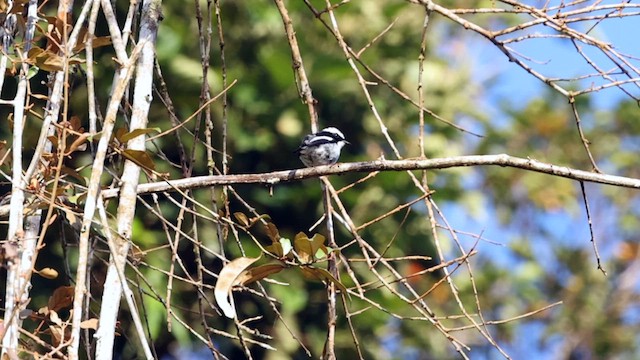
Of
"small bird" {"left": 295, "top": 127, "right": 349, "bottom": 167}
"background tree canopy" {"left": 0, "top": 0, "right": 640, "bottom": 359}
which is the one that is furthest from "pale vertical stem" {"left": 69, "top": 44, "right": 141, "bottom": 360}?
"small bird" {"left": 295, "top": 127, "right": 349, "bottom": 167}

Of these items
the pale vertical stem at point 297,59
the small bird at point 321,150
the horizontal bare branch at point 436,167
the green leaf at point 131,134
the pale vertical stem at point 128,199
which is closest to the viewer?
the pale vertical stem at point 128,199

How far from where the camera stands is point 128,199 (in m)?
2.28

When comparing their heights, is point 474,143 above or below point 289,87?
below

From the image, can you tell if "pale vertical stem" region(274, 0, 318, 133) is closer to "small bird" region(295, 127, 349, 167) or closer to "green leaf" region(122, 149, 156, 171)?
"green leaf" region(122, 149, 156, 171)

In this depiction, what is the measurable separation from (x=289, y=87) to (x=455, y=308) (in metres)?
3.67

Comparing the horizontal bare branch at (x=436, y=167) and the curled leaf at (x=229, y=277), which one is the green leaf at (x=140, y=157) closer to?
the horizontal bare branch at (x=436, y=167)

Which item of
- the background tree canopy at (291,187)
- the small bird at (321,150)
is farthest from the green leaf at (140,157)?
the small bird at (321,150)

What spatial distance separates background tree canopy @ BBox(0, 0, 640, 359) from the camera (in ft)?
7.63

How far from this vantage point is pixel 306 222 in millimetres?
7641

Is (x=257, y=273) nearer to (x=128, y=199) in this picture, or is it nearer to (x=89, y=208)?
(x=128, y=199)

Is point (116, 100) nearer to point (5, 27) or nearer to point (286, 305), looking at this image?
point (5, 27)

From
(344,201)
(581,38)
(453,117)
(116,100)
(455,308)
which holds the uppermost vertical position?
(581,38)

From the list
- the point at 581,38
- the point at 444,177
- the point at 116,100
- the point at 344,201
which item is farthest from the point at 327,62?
the point at 116,100

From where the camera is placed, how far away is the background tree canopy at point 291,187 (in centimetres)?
233
